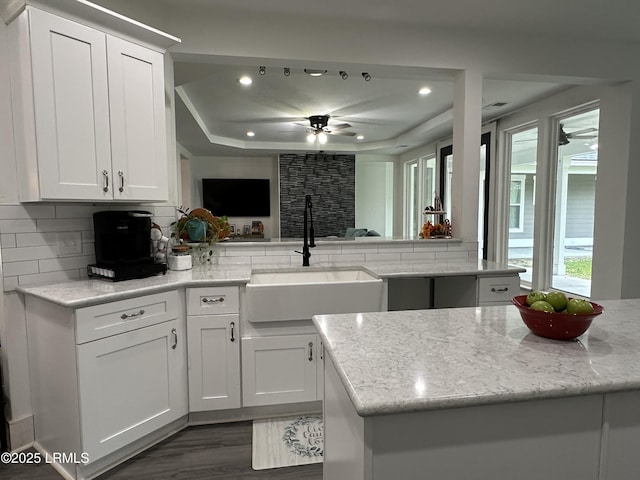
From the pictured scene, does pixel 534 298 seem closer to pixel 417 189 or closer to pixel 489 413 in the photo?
pixel 489 413

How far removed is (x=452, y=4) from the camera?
2568mm

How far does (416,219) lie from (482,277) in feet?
16.7

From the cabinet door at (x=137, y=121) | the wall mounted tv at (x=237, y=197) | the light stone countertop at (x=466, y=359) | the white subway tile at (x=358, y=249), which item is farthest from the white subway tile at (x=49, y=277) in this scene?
the wall mounted tv at (x=237, y=197)

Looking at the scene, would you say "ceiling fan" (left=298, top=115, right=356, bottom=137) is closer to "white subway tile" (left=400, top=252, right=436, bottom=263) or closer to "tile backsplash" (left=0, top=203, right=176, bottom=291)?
"white subway tile" (left=400, top=252, right=436, bottom=263)

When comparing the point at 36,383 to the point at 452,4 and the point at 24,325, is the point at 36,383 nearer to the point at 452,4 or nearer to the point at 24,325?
the point at 24,325

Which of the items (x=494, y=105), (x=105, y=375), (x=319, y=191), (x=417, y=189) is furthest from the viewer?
(x=319, y=191)

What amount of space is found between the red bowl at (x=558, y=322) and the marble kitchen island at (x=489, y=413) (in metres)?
0.06

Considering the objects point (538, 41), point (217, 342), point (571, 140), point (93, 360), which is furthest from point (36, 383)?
point (571, 140)

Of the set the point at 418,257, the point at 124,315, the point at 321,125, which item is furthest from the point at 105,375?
the point at 321,125

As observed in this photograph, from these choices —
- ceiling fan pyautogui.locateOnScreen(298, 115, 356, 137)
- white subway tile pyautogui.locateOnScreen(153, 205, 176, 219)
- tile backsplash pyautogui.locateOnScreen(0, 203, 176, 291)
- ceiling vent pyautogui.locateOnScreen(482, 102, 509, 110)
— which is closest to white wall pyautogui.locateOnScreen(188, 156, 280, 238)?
ceiling fan pyautogui.locateOnScreen(298, 115, 356, 137)

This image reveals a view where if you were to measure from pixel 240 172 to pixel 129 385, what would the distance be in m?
6.22

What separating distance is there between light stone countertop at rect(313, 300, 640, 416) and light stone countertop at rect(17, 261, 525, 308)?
3.44 feet

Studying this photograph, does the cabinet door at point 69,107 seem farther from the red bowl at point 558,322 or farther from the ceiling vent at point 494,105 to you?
the ceiling vent at point 494,105

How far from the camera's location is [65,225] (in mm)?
2127
